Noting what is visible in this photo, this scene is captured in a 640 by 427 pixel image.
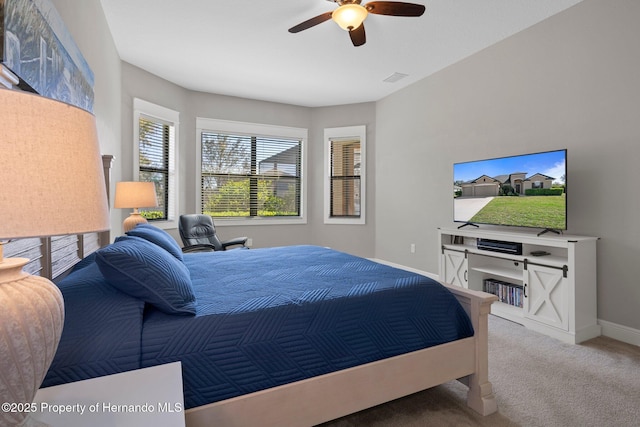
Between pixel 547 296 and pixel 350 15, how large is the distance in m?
2.67

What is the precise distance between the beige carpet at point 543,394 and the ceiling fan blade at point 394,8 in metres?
2.49

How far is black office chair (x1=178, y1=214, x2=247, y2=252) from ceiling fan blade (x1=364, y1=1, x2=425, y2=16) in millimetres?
2878

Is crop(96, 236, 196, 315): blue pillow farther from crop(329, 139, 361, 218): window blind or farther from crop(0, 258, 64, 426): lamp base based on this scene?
crop(329, 139, 361, 218): window blind

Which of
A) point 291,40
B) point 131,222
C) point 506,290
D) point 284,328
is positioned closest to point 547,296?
point 506,290

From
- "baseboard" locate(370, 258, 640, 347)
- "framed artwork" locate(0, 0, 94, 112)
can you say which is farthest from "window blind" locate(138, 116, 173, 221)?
"baseboard" locate(370, 258, 640, 347)

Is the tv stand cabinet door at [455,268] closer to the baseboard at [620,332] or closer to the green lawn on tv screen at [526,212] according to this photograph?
the green lawn on tv screen at [526,212]

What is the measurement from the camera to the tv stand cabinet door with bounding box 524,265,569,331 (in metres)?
2.55

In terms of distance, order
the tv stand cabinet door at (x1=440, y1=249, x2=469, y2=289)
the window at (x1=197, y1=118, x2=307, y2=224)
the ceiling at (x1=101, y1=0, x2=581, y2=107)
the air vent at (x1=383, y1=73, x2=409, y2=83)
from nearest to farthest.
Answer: the ceiling at (x1=101, y1=0, x2=581, y2=107), the tv stand cabinet door at (x1=440, y1=249, x2=469, y2=289), the air vent at (x1=383, y1=73, x2=409, y2=83), the window at (x1=197, y1=118, x2=307, y2=224)

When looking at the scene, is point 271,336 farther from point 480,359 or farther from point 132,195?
point 132,195

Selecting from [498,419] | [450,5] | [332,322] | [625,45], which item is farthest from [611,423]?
[450,5]

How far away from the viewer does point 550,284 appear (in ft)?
8.63

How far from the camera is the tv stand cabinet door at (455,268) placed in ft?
11.1

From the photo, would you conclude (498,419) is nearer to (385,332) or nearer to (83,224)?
(385,332)

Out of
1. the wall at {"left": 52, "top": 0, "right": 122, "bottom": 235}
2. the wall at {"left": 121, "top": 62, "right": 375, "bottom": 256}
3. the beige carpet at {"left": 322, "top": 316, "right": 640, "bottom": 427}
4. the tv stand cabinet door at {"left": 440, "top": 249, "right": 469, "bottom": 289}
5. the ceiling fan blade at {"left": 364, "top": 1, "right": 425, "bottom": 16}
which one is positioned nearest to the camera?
the beige carpet at {"left": 322, "top": 316, "right": 640, "bottom": 427}
